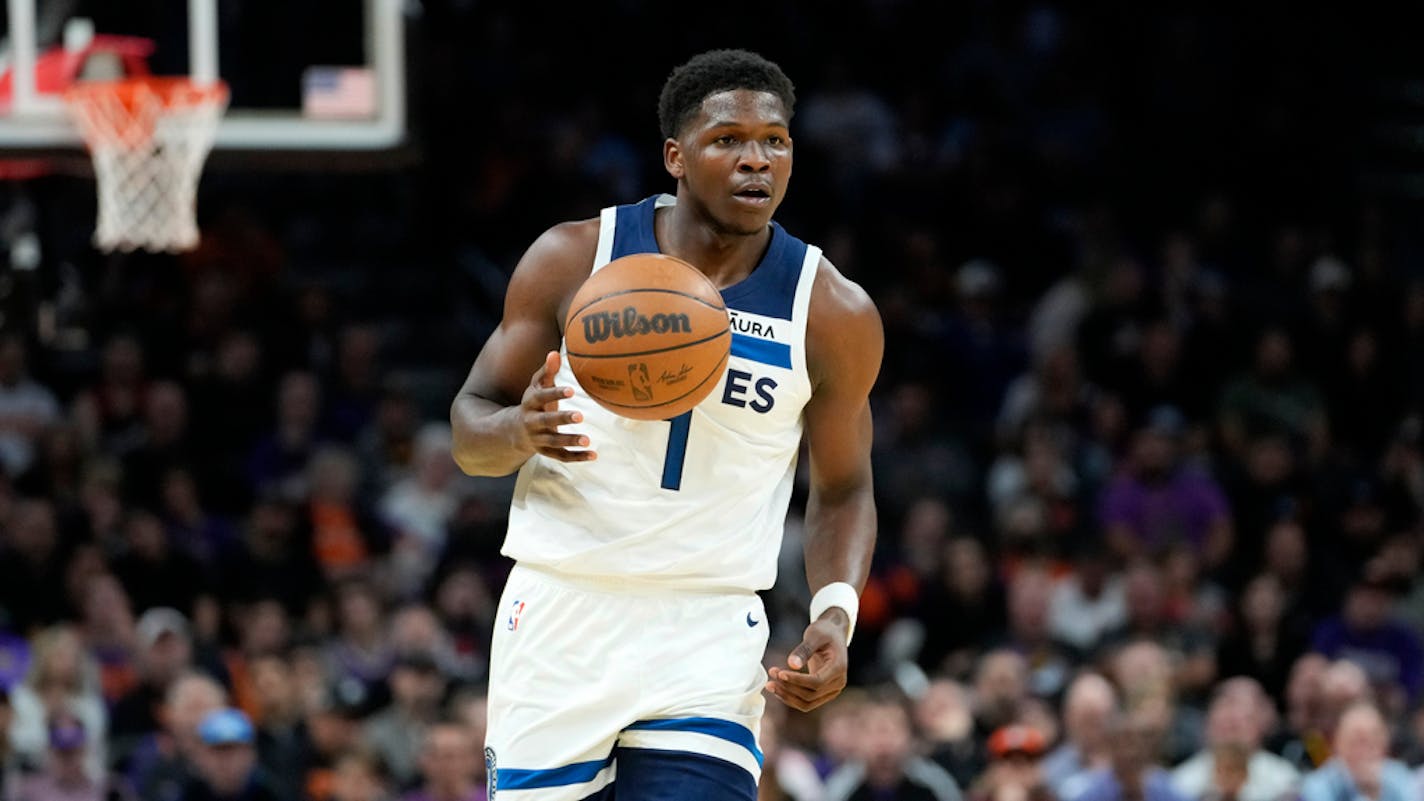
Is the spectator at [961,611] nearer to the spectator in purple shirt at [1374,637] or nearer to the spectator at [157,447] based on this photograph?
the spectator in purple shirt at [1374,637]

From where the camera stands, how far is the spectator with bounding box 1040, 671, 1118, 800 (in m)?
9.41

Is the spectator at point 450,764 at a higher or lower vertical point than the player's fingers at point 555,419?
lower

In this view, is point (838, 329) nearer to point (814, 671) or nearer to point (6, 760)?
point (814, 671)

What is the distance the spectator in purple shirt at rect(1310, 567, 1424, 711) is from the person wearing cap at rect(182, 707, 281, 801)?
5.59 meters

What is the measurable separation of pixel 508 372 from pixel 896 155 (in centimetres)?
1073

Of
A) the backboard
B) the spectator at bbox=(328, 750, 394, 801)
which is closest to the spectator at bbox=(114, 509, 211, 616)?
the spectator at bbox=(328, 750, 394, 801)

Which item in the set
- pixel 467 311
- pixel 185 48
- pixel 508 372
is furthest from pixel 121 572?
pixel 508 372

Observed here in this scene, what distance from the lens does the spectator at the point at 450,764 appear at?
8984 mm

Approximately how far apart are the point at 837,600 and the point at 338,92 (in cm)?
451

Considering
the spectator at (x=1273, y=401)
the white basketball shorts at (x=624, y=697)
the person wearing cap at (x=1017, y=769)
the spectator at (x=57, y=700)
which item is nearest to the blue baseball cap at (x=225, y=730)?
the spectator at (x=57, y=700)

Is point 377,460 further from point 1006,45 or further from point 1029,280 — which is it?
point 1006,45

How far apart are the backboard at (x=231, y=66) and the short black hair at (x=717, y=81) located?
380 cm

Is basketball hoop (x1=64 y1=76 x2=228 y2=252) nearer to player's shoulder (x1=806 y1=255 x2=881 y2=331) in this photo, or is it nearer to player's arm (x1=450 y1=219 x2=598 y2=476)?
player's arm (x1=450 y1=219 x2=598 y2=476)

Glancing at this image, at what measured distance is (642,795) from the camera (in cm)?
451
